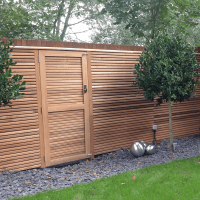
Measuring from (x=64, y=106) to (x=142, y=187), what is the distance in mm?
2322

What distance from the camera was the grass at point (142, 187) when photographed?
3375mm

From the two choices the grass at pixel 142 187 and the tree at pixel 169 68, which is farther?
the tree at pixel 169 68

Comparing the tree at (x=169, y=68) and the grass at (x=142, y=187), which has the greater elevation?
the tree at (x=169, y=68)

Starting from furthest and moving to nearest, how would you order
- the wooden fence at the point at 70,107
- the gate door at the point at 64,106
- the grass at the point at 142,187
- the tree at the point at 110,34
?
the tree at the point at 110,34 < the gate door at the point at 64,106 < the wooden fence at the point at 70,107 < the grass at the point at 142,187

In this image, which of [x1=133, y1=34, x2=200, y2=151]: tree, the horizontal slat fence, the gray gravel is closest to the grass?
the gray gravel

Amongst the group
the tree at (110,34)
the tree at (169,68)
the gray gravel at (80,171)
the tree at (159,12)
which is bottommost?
the gray gravel at (80,171)

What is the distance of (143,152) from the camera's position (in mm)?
5309

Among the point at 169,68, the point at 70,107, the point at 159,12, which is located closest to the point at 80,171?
the point at 70,107

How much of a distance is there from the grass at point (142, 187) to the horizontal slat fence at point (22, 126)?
122 centimetres

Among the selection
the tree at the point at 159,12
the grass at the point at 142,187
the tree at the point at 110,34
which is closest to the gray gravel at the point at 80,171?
the grass at the point at 142,187

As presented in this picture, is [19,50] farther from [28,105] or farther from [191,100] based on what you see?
[191,100]

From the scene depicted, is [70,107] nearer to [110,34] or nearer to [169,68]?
[169,68]

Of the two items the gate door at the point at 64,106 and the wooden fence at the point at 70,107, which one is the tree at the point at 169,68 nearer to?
the wooden fence at the point at 70,107

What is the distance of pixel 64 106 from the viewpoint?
495cm
